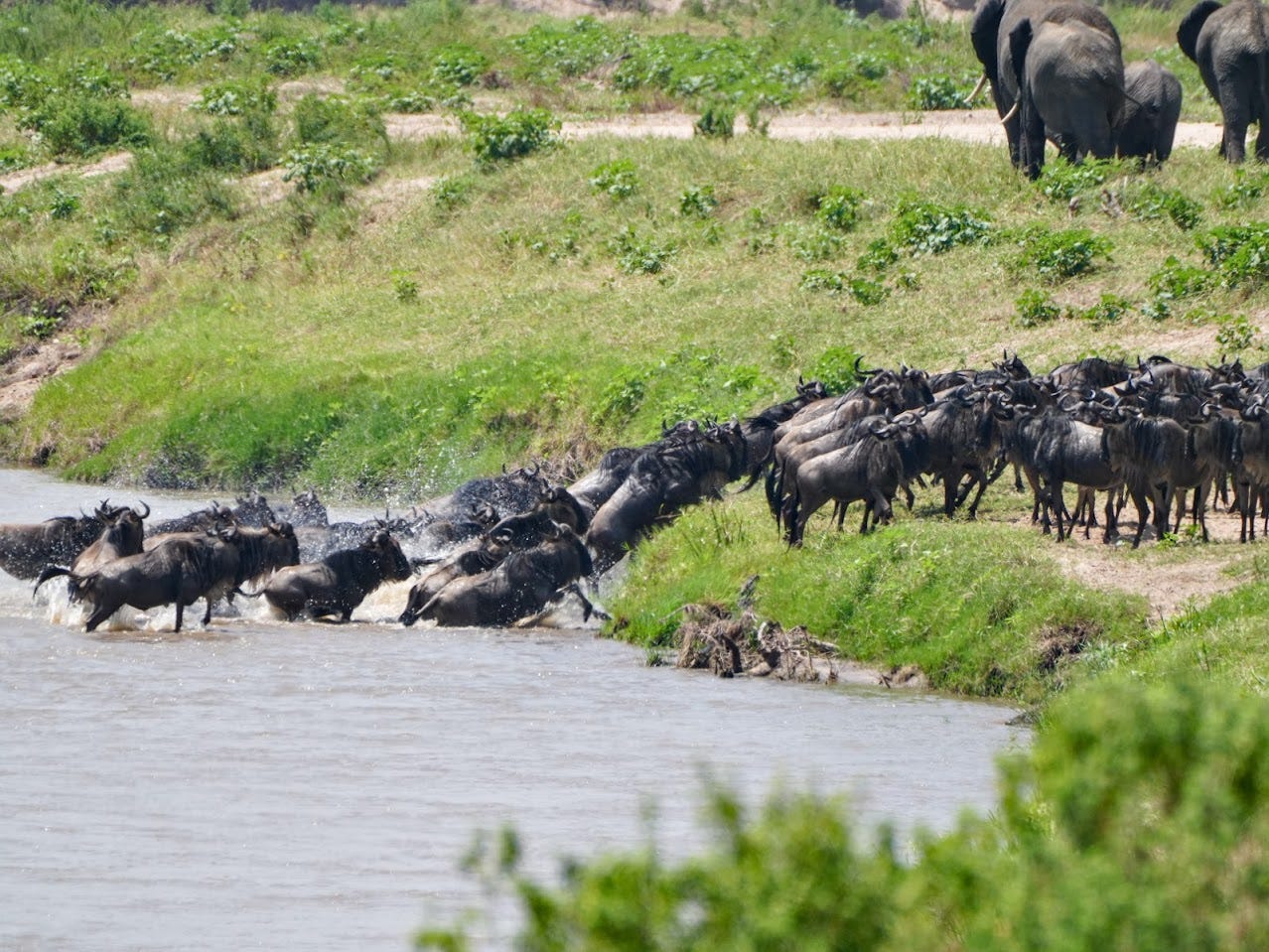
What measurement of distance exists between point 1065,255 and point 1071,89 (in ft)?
12.9

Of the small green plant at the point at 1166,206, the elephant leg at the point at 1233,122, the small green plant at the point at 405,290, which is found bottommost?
the small green plant at the point at 405,290

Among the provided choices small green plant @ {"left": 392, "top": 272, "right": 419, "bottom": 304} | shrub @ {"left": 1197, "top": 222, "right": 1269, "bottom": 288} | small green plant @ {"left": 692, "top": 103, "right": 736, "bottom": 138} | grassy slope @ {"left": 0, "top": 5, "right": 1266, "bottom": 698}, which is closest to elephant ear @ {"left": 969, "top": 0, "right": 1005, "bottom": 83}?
grassy slope @ {"left": 0, "top": 5, "right": 1266, "bottom": 698}

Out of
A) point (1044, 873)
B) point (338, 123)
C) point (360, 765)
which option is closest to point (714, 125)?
point (338, 123)

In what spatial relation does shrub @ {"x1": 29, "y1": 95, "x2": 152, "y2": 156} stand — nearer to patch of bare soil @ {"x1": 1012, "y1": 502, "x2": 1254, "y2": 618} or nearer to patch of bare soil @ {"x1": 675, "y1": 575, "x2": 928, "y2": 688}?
patch of bare soil @ {"x1": 675, "y1": 575, "x2": 928, "y2": 688}

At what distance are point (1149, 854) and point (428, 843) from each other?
569 centimetres

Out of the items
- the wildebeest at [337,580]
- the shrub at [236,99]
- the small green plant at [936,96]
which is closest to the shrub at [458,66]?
the shrub at [236,99]

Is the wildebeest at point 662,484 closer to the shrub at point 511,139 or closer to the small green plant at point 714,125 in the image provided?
the shrub at point 511,139

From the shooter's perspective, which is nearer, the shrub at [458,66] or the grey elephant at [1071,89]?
the grey elephant at [1071,89]

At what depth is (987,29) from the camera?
26391mm

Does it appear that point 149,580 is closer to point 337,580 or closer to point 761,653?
point 337,580

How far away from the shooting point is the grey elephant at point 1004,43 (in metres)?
24.6

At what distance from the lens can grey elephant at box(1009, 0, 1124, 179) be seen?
23.0 meters

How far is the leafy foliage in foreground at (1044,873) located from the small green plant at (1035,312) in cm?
1502

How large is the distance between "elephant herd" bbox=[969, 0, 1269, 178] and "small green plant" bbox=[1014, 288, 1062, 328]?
492cm
